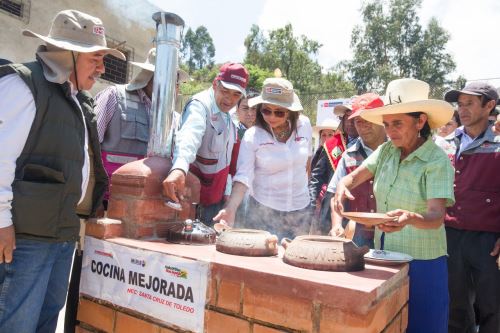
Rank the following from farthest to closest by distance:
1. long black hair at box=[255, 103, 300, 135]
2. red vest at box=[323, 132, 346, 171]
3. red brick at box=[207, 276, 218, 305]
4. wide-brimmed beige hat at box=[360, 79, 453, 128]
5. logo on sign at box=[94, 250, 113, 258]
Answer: red vest at box=[323, 132, 346, 171], long black hair at box=[255, 103, 300, 135], logo on sign at box=[94, 250, 113, 258], wide-brimmed beige hat at box=[360, 79, 453, 128], red brick at box=[207, 276, 218, 305]

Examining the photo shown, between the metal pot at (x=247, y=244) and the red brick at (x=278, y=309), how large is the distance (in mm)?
272

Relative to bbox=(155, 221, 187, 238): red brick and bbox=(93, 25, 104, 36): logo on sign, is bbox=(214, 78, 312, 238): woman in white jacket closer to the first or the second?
bbox=(155, 221, 187, 238): red brick

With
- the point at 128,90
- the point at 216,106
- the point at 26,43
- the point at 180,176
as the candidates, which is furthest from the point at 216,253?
the point at 26,43

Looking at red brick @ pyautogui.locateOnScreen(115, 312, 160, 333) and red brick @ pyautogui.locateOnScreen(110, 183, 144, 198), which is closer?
red brick @ pyautogui.locateOnScreen(115, 312, 160, 333)

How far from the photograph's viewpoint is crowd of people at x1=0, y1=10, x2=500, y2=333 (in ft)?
5.65

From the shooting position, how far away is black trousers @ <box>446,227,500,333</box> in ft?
9.34

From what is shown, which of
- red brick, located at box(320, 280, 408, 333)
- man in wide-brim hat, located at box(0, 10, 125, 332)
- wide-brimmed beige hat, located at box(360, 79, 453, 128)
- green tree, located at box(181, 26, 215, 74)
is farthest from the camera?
green tree, located at box(181, 26, 215, 74)

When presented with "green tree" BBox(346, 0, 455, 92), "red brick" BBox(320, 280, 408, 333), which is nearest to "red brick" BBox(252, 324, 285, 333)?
"red brick" BBox(320, 280, 408, 333)

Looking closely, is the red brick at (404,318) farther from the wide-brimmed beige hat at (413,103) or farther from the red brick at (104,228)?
the red brick at (104,228)

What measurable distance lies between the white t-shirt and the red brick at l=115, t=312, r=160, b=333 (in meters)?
1.22

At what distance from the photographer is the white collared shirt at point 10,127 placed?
1.60 m

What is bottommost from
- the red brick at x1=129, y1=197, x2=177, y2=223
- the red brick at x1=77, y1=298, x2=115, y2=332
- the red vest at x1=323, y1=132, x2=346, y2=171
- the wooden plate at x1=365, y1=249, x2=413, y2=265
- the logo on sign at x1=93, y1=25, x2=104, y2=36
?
the red brick at x1=77, y1=298, x2=115, y2=332

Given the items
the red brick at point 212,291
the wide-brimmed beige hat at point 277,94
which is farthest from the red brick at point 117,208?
the wide-brimmed beige hat at point 277,94

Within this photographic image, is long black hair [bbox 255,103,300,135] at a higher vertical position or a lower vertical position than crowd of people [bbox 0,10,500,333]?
higher
